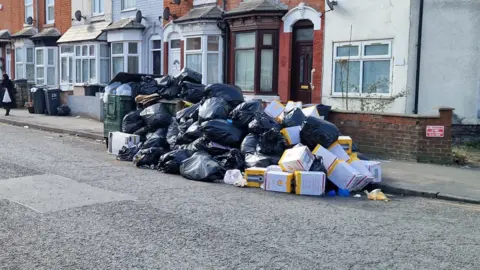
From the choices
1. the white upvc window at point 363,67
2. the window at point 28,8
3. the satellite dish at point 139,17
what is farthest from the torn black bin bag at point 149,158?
the window at point 28,8

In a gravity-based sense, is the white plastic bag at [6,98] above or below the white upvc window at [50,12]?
below

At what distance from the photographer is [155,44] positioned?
20859 mm

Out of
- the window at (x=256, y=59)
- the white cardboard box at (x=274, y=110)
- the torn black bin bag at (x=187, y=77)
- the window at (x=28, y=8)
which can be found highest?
the window at (x=28, y=8)

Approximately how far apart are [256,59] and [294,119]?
698cm

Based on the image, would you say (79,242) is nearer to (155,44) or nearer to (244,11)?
(244,11)

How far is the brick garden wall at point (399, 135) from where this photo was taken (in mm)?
10727

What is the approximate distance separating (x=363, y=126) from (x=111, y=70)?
45.4 ft

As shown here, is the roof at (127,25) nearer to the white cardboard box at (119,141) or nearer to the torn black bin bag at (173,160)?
the white cardboard box at (119,141)

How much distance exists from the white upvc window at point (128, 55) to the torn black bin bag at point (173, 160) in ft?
40.5

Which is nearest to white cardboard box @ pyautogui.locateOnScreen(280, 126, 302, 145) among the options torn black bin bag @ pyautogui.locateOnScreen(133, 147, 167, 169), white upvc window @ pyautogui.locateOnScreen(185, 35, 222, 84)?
torn black bin bag @ pyautogui.locateOnScreen(133, 147, 167, 169)

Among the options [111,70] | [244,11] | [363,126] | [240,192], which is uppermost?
[244,11]

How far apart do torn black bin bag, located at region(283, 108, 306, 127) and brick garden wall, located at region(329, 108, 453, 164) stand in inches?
88.7

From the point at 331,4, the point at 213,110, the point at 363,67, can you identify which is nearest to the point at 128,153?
the point at 213,110

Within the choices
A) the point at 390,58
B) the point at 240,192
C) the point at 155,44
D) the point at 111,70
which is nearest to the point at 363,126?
the point at 390,58
